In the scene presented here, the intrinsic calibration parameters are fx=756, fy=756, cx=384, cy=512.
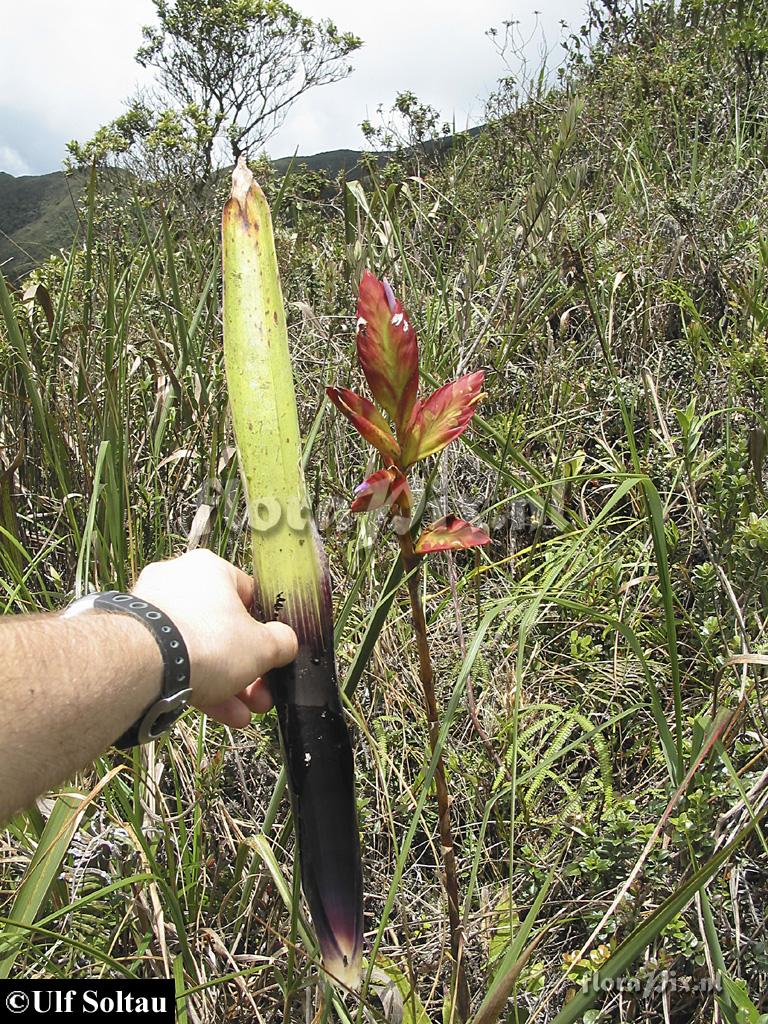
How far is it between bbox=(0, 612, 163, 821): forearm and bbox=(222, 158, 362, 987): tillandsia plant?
161mm

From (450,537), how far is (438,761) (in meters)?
0.28

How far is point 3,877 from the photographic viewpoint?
1.40 m

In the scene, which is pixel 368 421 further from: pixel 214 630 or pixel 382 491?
pixel 214 630

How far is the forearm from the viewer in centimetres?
76

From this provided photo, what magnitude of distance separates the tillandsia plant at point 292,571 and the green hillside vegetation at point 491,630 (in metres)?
0.08

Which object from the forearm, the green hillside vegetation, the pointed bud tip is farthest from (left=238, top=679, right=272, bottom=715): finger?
the pointed bud tip

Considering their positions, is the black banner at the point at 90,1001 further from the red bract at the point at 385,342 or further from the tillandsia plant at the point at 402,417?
the red bract at the point at 385,342

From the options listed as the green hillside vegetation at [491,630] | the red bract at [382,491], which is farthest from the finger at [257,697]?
the red bract at [382,491]

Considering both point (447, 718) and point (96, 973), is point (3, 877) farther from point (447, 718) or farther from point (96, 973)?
point (447, 718)

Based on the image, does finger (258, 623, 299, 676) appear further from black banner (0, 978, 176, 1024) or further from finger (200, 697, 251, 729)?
black banner (0, 978, 176, 1024)

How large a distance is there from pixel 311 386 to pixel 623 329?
1.02 metres

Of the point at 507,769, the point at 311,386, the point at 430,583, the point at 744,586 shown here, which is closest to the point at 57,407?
the point at 311,386

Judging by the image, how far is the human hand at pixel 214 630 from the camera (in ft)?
2.94

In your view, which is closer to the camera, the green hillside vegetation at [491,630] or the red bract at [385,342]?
the red bract at [385,342]
